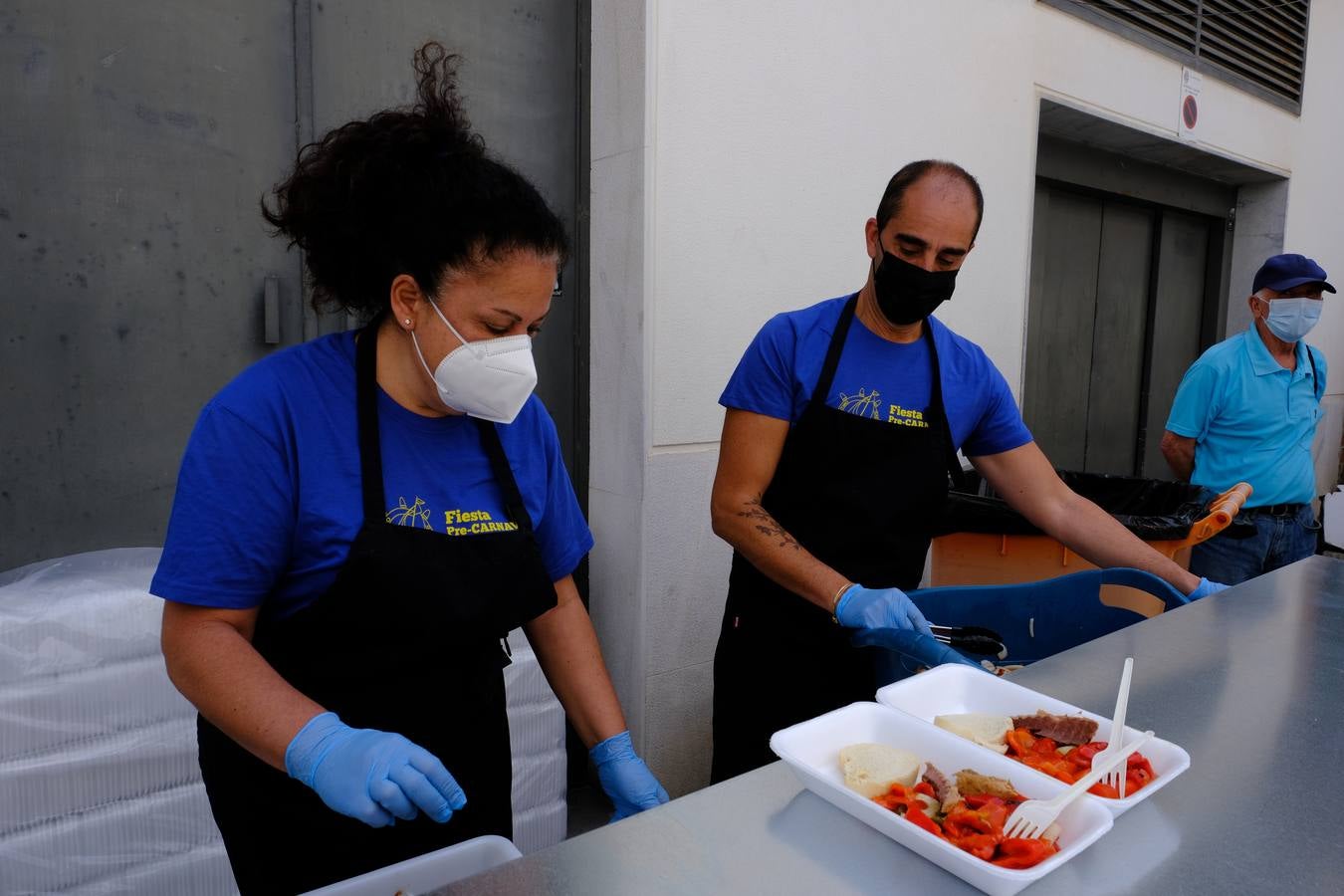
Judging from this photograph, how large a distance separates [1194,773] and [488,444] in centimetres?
113

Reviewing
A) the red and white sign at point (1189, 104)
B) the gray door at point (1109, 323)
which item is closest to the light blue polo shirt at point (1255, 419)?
the gray door at point (1109, 323)

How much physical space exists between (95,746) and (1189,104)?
5778 millimetres

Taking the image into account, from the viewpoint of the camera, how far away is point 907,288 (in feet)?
6.54

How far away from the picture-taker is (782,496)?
209cm

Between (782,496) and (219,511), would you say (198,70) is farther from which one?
(782,496)

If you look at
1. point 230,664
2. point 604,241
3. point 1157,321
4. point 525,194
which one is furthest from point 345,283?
point 1157,321

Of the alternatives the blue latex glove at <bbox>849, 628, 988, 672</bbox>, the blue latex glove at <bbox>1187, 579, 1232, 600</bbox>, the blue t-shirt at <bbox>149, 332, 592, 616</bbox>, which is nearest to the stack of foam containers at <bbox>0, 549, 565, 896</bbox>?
the blue t-shirt at <bbox>149, 332, 592, 616</bbox>

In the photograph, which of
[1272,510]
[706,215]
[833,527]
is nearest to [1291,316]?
[1272,510]

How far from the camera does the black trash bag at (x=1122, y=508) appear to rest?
9.12 feet

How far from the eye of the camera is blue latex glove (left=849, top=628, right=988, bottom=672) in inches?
58.7

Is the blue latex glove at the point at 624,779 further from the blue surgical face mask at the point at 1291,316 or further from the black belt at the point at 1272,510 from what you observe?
the blue surgical face mask at the point at 1291,316

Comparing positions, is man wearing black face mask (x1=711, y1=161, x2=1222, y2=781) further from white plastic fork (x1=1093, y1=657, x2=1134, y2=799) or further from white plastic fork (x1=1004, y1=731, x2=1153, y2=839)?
white plastic fork (x1=1004, y1=731, x2=1153, y2=839)

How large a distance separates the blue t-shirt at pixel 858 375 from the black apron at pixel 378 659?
749 millimetres

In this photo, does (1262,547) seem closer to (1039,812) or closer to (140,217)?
(1039,812)
